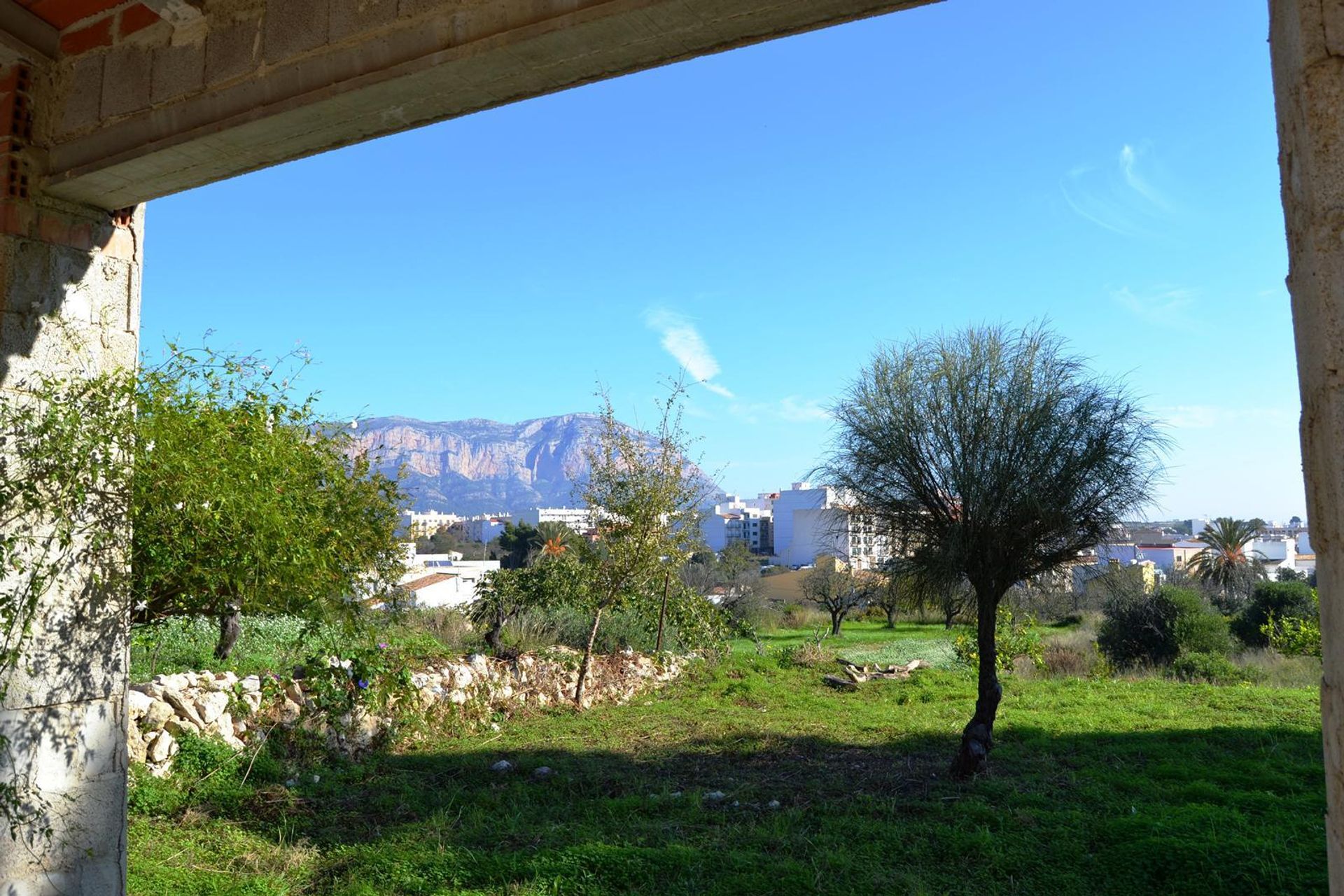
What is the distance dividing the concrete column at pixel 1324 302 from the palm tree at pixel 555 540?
11.2m

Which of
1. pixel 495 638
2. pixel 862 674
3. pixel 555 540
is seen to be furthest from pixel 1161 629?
pixel 555 540

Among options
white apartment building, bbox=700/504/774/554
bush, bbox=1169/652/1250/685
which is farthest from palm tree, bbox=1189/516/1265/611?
white apartment building, bbox=700/504/774/554

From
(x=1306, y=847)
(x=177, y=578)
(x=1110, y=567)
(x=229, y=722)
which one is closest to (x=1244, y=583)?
(x=1110, y=567)

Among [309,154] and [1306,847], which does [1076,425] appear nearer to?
[1306,847]

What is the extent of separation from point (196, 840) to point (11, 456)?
3115 mm

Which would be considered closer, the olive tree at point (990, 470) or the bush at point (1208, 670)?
the olive tree at point (990, 470)

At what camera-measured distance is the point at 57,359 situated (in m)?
3.46

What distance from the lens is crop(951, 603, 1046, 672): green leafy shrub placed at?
46.1ft

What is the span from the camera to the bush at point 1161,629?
17.1 meters

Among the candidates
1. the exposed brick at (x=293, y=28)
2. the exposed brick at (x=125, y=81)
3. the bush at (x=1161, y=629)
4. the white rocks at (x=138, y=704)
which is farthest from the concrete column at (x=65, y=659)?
the bush at (x=1161, y=629)

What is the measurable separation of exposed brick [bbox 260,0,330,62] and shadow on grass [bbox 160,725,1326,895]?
153 inches

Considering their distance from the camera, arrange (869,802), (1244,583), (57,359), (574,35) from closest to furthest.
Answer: (574,35) → (57,359) → (869,802) → (1244,583)

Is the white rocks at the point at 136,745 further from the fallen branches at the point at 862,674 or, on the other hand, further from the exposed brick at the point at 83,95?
the fallen branches at the point at 862,674

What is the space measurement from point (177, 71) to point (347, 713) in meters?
6.24
